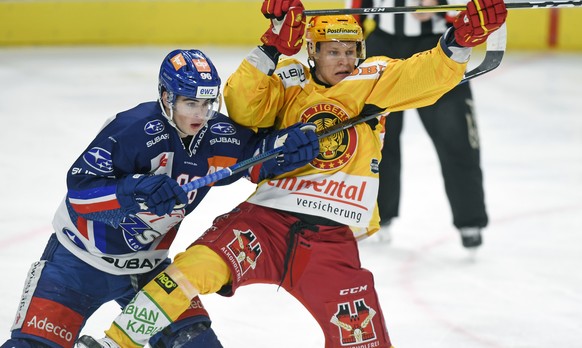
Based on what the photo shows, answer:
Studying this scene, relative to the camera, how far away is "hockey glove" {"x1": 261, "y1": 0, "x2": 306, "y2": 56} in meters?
3.08

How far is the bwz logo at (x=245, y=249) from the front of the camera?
3.00 metres

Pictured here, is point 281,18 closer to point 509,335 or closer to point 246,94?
point 246,94

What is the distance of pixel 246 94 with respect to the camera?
10.2ft

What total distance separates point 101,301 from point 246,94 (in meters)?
0.75

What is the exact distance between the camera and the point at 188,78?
291 centimetres

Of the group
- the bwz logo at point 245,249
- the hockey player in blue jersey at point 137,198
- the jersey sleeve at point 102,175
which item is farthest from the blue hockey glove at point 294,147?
the jersey sleeve at point 102,175

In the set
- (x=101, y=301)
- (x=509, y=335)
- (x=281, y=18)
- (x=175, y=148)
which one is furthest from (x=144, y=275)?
(x=509, y=335)

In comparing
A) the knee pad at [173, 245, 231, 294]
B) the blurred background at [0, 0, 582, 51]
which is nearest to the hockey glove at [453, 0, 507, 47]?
the knee pad at [173, 245, 231, 294]

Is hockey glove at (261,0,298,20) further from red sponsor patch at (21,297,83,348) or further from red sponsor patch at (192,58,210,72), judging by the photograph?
red sponsor patch at (21,297,83,348)

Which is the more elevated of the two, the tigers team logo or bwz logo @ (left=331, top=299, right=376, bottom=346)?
the tigers team logo

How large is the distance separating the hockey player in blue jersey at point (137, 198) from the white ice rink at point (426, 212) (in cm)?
72

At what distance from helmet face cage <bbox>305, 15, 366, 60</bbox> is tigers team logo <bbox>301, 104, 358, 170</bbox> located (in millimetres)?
187

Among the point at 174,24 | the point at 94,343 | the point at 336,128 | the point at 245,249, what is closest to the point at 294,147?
the point at 336,128

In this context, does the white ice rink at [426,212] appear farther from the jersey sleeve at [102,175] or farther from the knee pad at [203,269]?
the jersey sleeve at [102,175]
